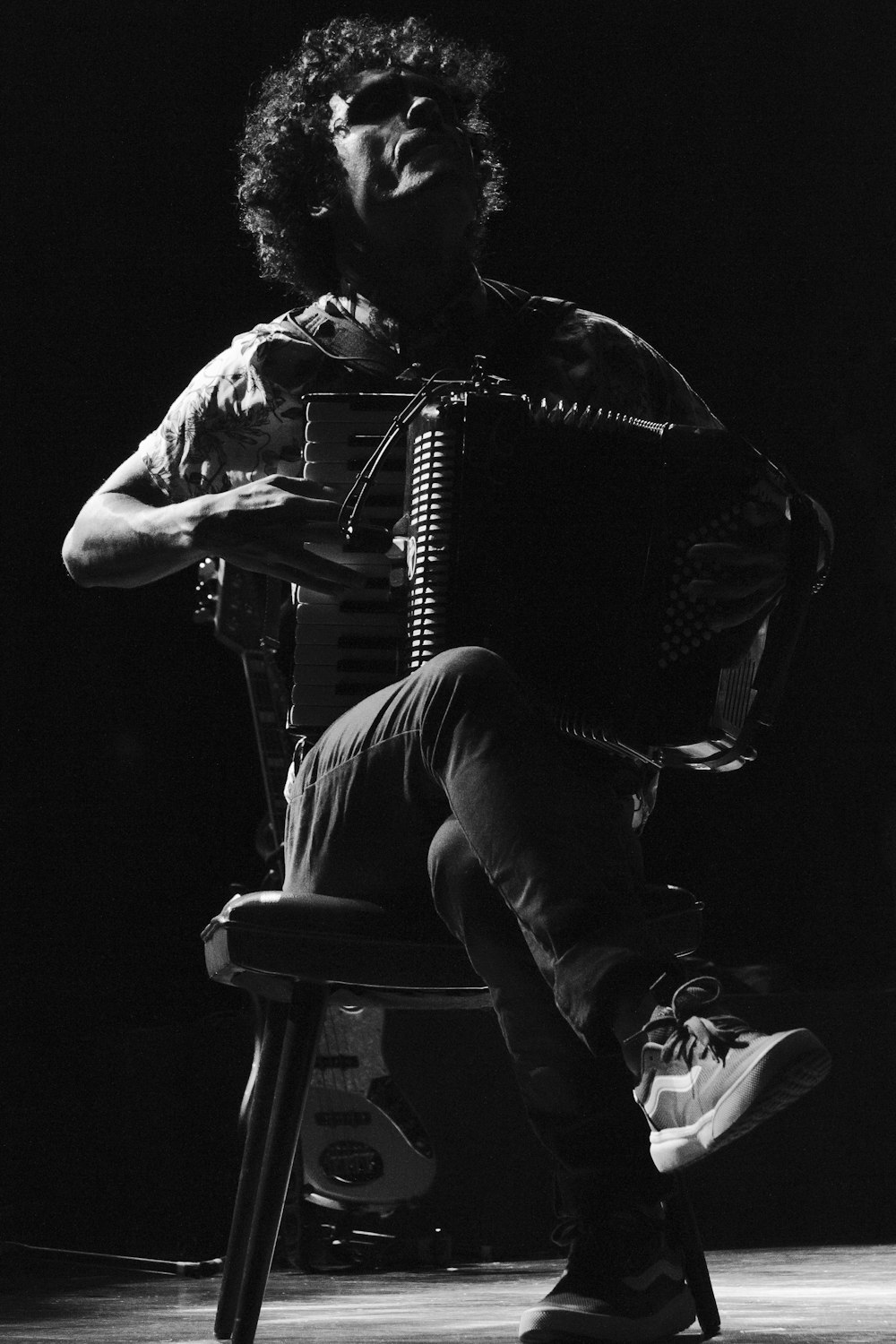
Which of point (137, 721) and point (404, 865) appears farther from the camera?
point (137, 721)

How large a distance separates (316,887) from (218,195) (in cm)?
224

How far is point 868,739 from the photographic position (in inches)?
122

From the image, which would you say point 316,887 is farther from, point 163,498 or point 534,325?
point 534,325

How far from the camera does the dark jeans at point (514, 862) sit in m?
1.08

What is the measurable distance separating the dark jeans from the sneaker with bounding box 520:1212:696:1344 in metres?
0.03

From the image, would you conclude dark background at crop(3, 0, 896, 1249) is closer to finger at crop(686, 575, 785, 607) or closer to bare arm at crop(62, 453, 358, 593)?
bare arm at crop(62, 453, 358, 593)

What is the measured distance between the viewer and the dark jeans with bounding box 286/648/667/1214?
1082 millimetres

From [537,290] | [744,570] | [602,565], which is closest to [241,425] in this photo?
[602,565]

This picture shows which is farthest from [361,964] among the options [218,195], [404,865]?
[218,195]

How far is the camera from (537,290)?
128 inches

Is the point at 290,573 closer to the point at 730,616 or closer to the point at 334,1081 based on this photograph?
the point at 730,616

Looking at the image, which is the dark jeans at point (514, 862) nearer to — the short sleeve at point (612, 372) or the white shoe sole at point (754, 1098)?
the white shoe sole at point (754, 1098)

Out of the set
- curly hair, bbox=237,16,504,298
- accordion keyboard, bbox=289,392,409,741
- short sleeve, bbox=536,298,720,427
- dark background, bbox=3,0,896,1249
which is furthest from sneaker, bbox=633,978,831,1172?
dark background, bbox=3,0,896,1249

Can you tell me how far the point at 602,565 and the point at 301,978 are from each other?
0.45 metres
